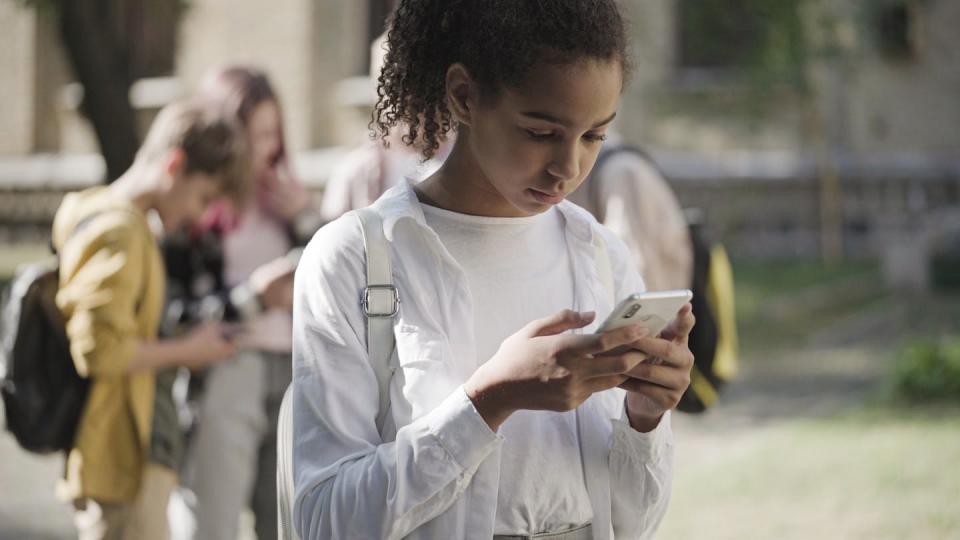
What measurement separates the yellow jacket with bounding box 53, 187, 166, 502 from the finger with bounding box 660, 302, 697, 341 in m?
2.32

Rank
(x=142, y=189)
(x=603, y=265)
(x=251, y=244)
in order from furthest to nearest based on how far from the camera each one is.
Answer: (x=251, y=244), (x=142, y=189), (x=603, y=265)

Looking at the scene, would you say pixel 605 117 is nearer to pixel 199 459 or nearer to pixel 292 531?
pixel 292 531

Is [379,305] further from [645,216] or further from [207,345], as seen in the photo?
[645,216]

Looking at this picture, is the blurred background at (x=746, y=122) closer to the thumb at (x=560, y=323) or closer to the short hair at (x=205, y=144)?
the short hair at (x=205, y=144)

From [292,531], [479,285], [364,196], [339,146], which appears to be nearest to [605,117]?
[479,285]

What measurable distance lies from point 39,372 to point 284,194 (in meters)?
1.16

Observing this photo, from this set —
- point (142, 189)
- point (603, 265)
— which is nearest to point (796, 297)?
point (142, 189)

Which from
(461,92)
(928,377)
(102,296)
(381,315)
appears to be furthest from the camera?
(928,377)

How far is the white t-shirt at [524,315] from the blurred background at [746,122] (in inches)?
399

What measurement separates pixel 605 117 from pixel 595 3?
0.19 m

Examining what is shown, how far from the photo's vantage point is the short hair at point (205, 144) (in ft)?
13.9

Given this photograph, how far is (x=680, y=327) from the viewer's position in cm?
196

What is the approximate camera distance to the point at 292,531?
7.08ft

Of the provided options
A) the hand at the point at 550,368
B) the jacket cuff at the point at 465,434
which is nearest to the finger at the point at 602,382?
the hand at the point at 550,368
